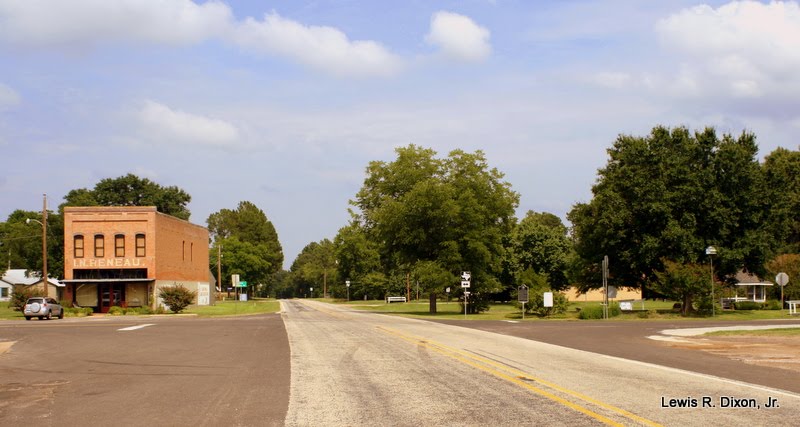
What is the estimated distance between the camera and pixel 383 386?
12.3 meters

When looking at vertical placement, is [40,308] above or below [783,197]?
below

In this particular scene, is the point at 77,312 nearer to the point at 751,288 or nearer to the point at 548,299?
the point at 548,299

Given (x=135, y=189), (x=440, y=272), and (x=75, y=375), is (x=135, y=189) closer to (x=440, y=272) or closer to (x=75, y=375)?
(x=440, y=272)

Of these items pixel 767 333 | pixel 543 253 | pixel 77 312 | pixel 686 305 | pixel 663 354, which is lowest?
pixel 77 312

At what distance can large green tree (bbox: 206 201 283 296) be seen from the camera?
421 ft

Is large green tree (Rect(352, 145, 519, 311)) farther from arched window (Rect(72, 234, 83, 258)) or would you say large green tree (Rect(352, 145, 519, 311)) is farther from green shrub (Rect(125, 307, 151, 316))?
arched window (Rect(72, 234, 83, 258))

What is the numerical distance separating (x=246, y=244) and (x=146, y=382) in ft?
393

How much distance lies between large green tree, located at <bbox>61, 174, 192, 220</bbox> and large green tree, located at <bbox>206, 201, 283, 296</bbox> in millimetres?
12356

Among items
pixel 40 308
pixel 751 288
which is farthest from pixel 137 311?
pixel 751 288

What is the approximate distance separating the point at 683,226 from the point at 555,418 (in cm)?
4307

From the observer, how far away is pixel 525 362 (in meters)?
16.1

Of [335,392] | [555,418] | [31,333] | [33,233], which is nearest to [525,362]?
[335,392]

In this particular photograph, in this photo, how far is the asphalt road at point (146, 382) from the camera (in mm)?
10117

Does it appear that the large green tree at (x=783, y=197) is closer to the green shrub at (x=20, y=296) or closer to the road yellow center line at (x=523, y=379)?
the road yellow center line at (x=523, y=379)
